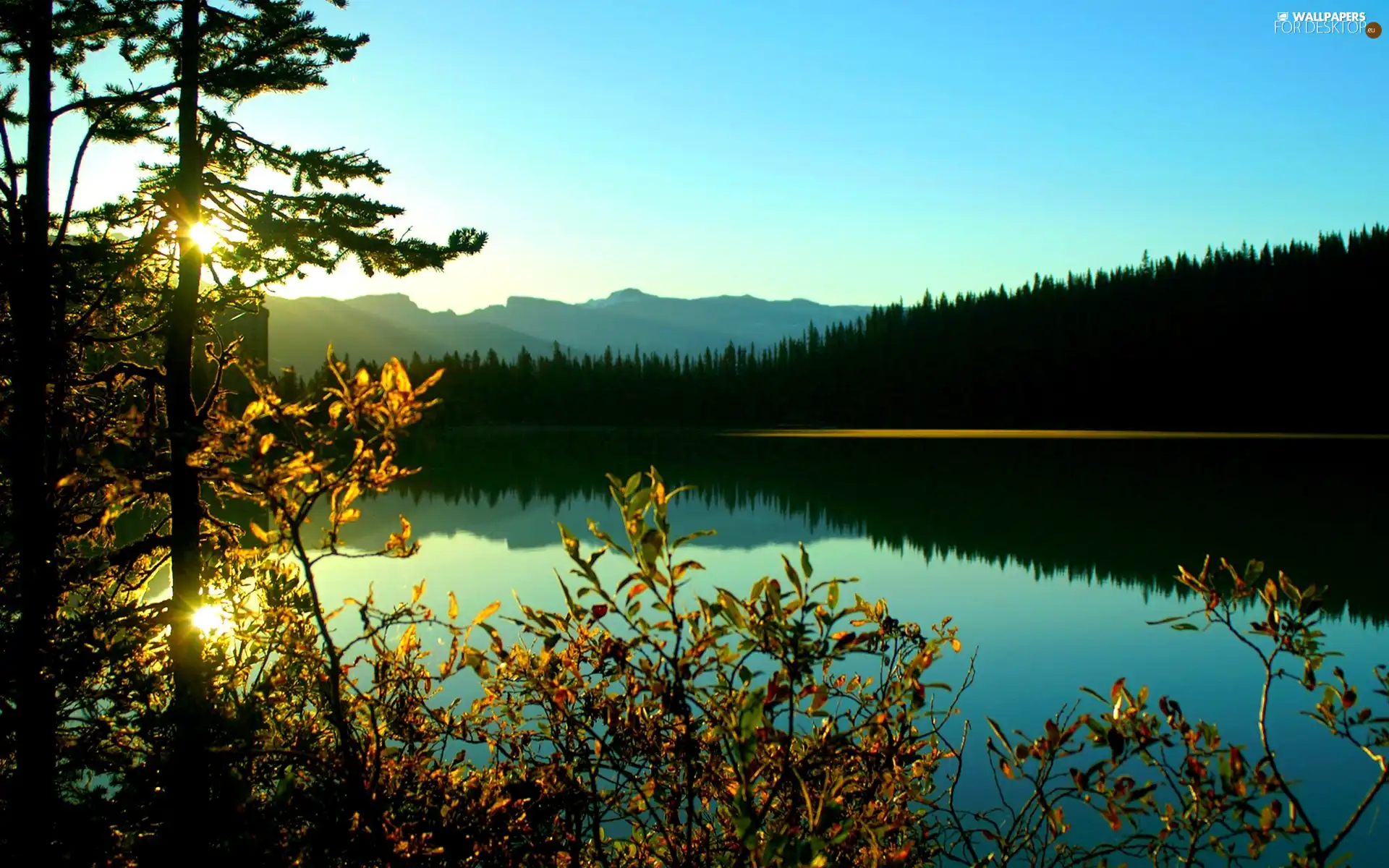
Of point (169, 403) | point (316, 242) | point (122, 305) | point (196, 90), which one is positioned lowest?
point (169, 403)

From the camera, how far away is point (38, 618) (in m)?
4.05

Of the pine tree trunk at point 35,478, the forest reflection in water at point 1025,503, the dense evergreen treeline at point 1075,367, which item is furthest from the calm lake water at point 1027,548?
the dense evergreen treeline at point 1075,367

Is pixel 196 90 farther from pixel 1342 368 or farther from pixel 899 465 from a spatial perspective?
pixel 1342 368

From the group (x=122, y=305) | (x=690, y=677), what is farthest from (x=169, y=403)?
(x=690, y=677)

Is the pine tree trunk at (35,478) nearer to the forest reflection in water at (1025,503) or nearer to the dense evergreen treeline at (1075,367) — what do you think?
the forest reflection in water at (1025,503)

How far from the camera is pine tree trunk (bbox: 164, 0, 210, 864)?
3.62 meters

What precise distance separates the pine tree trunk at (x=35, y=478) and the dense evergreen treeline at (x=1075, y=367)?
85.2 m

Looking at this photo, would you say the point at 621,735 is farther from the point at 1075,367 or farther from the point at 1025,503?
the point at 1075,367

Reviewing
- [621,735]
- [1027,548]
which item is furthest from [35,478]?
[1027,548]

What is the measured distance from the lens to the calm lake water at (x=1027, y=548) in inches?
492

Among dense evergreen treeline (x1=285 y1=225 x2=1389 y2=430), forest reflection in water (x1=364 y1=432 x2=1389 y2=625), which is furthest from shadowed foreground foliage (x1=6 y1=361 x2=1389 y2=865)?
dense evergreen treeline (x1=285 y1=225 x2=1389 y2=430)

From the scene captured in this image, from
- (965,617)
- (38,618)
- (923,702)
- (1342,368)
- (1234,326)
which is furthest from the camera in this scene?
(1234,326)

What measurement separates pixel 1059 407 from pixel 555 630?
11463cm

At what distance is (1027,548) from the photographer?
25172 millimetres
